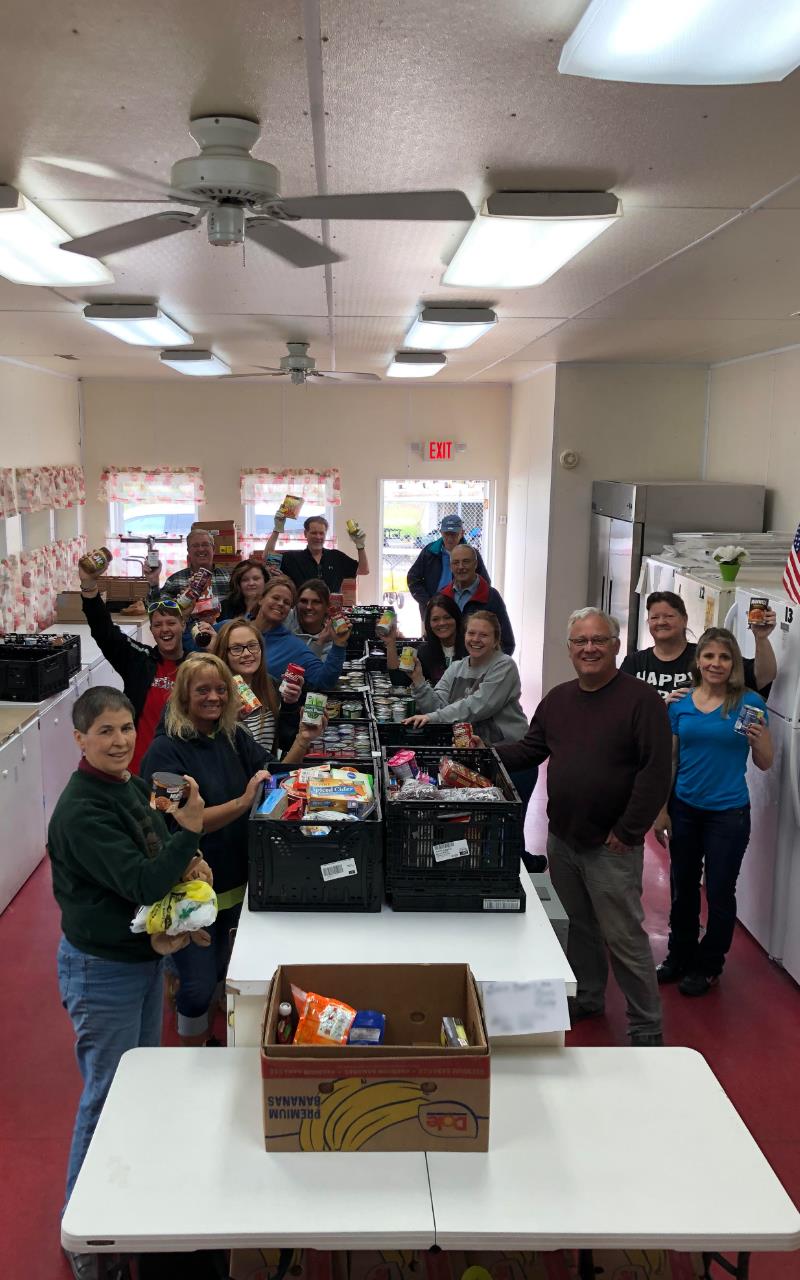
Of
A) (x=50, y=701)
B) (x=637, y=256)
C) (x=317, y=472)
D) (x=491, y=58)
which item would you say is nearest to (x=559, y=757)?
(x=637, y=256)

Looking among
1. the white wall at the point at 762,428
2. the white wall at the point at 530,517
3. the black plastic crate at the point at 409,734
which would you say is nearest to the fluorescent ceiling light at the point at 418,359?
the white wall at the point at 530,517

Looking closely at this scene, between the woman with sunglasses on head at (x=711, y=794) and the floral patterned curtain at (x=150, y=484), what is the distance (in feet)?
24.8

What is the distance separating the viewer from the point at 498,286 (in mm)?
4242

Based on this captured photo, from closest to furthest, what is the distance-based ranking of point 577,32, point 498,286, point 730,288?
point 577,32 < point 498,286 < point 730,288

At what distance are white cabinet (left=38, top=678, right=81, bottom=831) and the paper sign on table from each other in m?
3.67

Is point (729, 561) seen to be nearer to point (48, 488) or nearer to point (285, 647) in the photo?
point (285, 647)

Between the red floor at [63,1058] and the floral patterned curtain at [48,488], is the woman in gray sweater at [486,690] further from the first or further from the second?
the floral patterned curtain at [48,488]

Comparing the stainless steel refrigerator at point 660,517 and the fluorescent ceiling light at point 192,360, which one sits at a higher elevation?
the fluorescent ceiling light at point 192,360

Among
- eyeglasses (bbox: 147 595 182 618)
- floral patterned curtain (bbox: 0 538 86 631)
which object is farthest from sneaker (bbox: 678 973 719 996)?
floral patterned curtain (bbox: 0 538 86 631)

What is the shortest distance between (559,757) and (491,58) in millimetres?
2306

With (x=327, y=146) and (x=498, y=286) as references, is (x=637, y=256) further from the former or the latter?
(x=327, y=146)

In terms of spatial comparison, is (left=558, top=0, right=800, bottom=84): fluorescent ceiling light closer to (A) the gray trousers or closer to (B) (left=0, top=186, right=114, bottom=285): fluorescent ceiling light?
(B) (left=0, top=186, right=114, bottom=285): fluorescent ceiling light

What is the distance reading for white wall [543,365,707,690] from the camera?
8.05m

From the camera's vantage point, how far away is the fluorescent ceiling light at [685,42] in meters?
1.67
